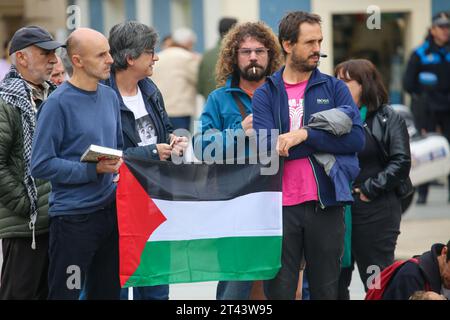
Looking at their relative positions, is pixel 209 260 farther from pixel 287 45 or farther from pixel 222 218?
pixel 287 45

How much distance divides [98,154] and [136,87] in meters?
1.20

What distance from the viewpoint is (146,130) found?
737cm

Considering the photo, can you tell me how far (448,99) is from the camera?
48.0 ft

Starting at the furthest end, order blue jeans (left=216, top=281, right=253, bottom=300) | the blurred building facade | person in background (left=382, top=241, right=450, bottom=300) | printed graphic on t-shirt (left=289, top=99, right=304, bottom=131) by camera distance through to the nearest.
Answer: the blurred building facade < blue jeans (left=216, top=281, right=253, bottom=300) < printed graphic on t-shirt (left=289, top=99, right=304, bottom=131) < person in background (left=382, top=241, right=450, bottom=300)

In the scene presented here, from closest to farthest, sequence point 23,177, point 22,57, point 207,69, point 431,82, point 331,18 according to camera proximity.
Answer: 1. point 23,177
2. point 22,57
3. point 207,69
4. point 431,82
5. point 331,18

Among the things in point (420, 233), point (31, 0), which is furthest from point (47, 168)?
point (31, 0)

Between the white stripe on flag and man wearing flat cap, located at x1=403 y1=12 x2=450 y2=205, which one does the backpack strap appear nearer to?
the white stripe on flag

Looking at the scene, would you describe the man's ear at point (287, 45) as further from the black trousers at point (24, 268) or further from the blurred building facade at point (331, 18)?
the blurred building facade at point (331, 18)

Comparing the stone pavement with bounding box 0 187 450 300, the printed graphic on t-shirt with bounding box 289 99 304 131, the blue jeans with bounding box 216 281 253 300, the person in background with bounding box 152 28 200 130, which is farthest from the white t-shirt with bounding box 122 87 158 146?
the person in background with bounding box 152 28 200 130

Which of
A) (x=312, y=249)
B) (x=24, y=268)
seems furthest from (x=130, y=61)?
(x=312, y=249)

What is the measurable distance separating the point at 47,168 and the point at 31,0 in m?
16.1

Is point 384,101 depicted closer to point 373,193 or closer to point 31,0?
point 373,193

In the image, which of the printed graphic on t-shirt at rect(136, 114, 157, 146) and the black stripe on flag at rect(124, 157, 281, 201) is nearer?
the black stripe on flag at rect(124, 157, 281, 201)

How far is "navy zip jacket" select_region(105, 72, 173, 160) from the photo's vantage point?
703cm
